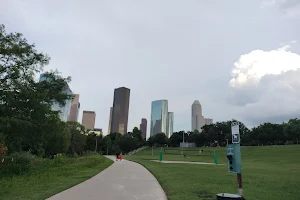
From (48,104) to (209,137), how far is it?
101652 millimetres

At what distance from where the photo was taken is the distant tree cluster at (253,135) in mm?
94312

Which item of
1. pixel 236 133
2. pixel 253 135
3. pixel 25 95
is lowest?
pixel 236 133

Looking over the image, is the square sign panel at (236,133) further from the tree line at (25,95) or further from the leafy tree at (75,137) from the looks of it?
the leafy tree at (75,137)

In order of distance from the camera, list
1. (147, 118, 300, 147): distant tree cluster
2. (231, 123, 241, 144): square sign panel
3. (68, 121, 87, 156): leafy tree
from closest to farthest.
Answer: (231, 123, 241, 144): square sign panel < (68, 121, 87, 156): leafy tree < (147, 118, 300, 147): distant tree cluster

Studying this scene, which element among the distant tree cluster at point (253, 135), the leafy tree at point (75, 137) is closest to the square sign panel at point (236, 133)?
the leafy tree at point (75, 137)

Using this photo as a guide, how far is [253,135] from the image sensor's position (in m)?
106

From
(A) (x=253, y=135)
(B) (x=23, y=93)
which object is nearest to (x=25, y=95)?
(B) (x=23, y=93)

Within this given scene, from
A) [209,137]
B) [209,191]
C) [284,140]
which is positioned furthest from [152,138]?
[209,191]

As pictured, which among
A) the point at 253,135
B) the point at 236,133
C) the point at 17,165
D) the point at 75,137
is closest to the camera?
the point at 236,133

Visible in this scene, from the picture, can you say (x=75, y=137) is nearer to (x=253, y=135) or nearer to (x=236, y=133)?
(x=253, y=135)

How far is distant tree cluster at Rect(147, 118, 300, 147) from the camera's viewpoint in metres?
94.3

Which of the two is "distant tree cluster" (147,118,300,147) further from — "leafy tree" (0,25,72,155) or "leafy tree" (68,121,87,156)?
"leafy tree" (0,25,72,155)

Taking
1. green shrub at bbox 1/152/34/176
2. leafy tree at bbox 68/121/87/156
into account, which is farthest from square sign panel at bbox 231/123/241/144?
leafy tree at bbox 68/121/87/156

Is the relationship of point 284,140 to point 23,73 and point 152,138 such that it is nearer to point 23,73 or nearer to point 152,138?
point 152,138
